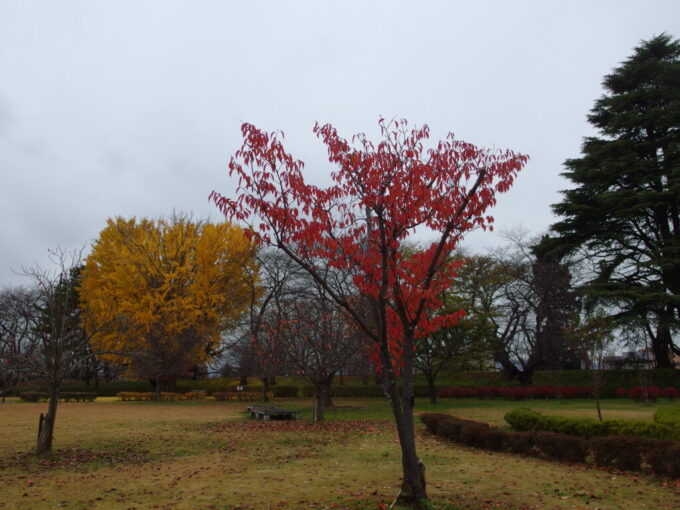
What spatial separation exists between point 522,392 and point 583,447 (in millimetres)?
23192

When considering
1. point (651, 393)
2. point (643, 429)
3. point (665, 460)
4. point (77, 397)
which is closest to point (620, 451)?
point (665, 460)

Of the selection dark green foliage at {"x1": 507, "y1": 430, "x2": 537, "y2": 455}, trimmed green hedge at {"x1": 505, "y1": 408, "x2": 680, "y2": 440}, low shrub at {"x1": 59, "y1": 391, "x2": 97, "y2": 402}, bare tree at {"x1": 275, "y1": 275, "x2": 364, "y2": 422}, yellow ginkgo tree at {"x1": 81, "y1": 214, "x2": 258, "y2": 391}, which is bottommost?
low shrub at {"x1": 59, "y1": 391, "x2": 97, "y2": 402}

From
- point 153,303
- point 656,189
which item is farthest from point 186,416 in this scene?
point 656,189

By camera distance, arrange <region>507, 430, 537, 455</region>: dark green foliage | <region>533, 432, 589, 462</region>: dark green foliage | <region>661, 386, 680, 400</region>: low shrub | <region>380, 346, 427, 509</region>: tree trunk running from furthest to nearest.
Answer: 1. <region>661, 386, 680, 400</region>: low shrub
2. <region>507, 430, 537, 455</region>: dark green foliage
3. <region>533, 432, 589, 462</region>: dark green foliage
4. <region>380, 346, 427, 509</region>: tree trunk

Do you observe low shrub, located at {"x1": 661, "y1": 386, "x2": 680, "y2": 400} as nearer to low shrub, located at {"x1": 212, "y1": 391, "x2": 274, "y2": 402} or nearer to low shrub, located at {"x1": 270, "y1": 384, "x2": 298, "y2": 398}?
low shrub, located at {"x1": 270, "y1": 384, "x2": 298, "y2": 398}

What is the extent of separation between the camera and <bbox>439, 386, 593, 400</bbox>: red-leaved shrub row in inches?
1205

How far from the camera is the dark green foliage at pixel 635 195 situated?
2627 centimetres

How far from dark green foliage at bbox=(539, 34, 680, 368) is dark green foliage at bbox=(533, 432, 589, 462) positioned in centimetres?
1830

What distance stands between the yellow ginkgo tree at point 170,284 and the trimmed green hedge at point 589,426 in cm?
2135

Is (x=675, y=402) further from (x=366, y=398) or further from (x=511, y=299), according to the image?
(x=366, y=398)

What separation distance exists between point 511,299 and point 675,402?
1109cm

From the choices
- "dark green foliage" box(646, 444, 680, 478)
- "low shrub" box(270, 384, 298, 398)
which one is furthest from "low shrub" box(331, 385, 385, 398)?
"dark green foliage" box(646, 444, 680, 478)

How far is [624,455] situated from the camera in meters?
8.86

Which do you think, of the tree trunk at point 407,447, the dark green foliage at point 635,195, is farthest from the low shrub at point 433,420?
the dark green foliage at point 635,195
